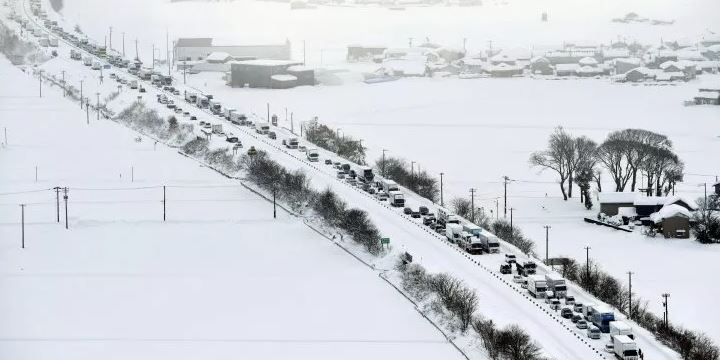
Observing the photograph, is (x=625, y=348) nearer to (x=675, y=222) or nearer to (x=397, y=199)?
(x=675, y=222)

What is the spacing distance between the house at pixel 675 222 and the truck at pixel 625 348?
681 centimetres

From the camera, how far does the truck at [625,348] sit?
11766 mm

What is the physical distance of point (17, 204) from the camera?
21172mm

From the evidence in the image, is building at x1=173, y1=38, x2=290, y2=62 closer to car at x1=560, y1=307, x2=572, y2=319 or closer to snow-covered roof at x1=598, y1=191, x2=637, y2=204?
snow-covered roof at x1=598, y1=191, x2=637, y2=204

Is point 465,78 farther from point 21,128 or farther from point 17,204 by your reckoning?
point 17,204

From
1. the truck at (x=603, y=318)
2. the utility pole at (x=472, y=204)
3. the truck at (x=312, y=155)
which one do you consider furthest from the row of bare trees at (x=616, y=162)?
the truck at (x=603, y=318)

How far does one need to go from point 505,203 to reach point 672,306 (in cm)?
576

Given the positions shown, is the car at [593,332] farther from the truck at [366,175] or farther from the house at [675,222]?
the truck at [366,175]

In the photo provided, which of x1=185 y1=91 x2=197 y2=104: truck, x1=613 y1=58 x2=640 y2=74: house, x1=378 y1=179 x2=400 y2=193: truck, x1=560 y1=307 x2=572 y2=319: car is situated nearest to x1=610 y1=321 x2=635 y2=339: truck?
x1=560 y1=307 x2=572 y2=319: car

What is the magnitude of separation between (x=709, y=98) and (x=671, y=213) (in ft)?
51.2

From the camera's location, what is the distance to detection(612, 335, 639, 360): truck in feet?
38.6

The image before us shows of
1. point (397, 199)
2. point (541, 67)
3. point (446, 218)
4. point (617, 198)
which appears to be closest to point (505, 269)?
point (446, 218)

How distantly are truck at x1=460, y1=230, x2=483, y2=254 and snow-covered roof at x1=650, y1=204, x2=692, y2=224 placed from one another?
360cm

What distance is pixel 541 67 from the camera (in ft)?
141
